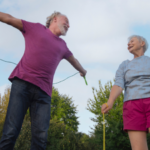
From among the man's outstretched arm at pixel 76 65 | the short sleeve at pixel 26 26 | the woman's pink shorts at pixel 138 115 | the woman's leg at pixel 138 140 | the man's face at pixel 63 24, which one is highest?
the man's face at pixel 63 24

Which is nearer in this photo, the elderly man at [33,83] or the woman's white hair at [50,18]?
the elderly man at [33,83]

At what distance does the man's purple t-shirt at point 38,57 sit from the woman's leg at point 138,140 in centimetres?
108

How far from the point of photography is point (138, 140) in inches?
87.2

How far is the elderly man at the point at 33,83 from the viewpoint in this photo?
2.07 metres

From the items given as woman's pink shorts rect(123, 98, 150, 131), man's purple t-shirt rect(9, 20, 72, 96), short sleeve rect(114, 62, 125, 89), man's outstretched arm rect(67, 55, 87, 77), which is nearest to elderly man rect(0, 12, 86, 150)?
man's purple t-shirt rect(9, 20, 72, 96)

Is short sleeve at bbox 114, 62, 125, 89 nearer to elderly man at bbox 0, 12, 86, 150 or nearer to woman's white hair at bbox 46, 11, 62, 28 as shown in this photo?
elderly man at bbox 0, 12, 86, 150

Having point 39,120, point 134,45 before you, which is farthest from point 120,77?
point 39,120

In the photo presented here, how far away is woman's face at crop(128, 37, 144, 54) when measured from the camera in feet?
9.05

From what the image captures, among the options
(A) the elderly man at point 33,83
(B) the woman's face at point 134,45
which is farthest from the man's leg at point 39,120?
(B) the woman's face at point 134,45

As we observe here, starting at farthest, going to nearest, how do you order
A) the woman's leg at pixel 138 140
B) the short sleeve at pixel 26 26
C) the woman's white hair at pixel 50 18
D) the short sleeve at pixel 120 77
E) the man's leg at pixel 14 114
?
the woman's white hair at pixel 50 18 → the short sleeve at pixel 120 77 → the short sleeve at pixel 26 26 → the woman's leg at pixel 138 140 → the man's leg at pixel 14 114

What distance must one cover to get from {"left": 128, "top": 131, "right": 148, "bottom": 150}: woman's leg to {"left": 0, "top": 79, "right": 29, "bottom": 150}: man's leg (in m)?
1.24

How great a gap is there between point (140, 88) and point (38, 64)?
1.23 metres

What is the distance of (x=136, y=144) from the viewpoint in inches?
86.7

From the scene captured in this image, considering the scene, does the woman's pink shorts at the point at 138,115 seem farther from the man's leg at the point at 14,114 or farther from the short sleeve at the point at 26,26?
the short sleeve at the point at 26,26
